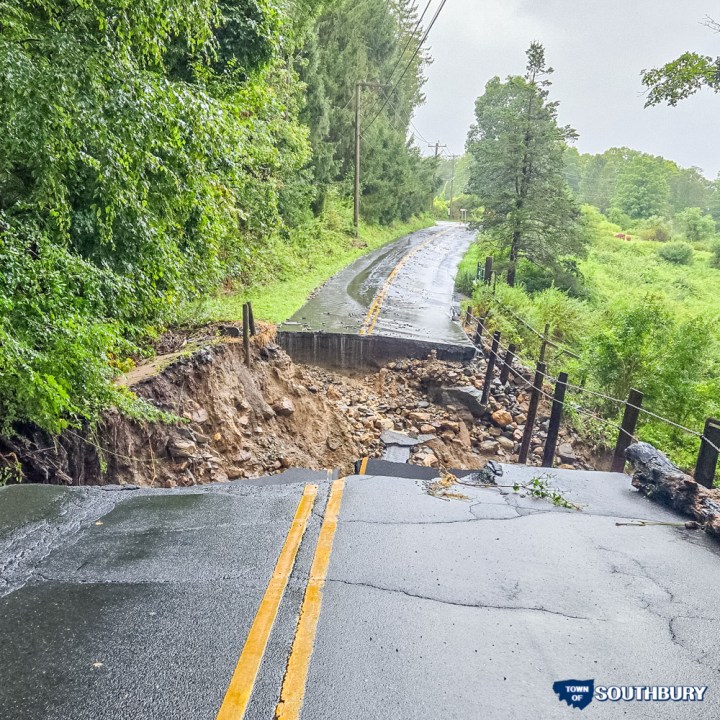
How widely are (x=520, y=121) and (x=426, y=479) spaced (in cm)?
1858

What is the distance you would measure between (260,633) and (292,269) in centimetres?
1932

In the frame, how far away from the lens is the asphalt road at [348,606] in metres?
2.43

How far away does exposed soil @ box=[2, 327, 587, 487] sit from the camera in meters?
5.91

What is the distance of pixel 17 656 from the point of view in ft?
8.39

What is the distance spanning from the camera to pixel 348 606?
3133 mm

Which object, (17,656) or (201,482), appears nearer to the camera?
(17,656)

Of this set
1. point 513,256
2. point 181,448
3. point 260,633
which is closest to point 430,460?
point 181,448

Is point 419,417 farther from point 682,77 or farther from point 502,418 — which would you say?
point 682,77

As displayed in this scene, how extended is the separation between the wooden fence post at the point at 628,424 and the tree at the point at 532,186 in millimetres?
15173

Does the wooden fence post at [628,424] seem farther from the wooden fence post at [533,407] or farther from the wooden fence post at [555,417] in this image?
the wooden fence post at [533,407]

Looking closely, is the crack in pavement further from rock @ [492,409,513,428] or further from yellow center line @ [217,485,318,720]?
rock @ [492,409,513,428]

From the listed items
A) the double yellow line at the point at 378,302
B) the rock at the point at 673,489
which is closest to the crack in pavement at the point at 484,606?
the rock at the point at 673,489

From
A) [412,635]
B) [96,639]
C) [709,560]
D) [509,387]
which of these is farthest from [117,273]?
[509,387]

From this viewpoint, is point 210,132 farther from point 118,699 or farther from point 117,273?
point 118,699
